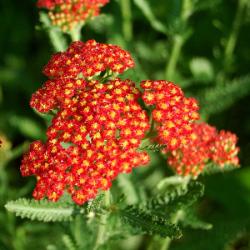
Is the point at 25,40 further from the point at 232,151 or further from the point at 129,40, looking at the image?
the point at 232,151

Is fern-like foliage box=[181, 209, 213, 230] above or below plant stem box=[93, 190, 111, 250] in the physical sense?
above

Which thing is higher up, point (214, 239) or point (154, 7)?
Result: point (154, 7)

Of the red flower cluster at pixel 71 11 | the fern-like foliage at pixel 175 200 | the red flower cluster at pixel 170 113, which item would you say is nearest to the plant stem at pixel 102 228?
the fern-like foliage at pixel 175 200

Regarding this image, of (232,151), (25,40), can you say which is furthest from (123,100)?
(25,40)

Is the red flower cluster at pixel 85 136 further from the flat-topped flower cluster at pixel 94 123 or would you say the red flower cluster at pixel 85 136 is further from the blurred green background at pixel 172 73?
the blurred green background at pixel 172 73

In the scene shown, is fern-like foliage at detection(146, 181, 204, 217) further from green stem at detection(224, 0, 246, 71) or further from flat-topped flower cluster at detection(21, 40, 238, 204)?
green stem at detection(224, 0, 246, 71)

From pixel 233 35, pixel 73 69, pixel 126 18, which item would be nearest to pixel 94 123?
pixel 73 69

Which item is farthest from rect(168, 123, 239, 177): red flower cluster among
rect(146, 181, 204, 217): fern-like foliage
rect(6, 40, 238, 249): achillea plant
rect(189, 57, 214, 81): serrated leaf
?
rect(189, 57, 214, 81): serrated leaf

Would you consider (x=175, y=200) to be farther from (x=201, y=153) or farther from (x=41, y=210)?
(x=41, y=210)
